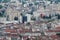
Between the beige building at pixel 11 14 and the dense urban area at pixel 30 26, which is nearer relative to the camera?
the dense urban area at pixel 30 26

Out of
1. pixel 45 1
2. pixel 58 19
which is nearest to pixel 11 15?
pixel 58 19

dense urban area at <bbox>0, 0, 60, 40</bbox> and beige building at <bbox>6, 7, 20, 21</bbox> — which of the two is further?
beige building at <bbox>6, 7, 20, 21</bbox>

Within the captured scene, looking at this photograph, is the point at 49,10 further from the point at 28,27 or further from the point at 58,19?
the point at 28,27

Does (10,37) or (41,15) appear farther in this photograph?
(41,15)

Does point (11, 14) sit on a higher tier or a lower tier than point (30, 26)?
lower

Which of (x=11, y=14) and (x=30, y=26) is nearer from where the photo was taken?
(x=30, y=26)

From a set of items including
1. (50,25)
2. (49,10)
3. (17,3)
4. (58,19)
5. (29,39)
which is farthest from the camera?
(17,3)

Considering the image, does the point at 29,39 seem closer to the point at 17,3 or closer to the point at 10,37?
the point at 10,37

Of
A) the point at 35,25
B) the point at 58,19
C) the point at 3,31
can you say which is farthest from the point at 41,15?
the point at 3,31

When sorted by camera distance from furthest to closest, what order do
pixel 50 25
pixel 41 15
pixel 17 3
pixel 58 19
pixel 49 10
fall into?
pixel 17 3 → pixel 49 10 → pixel 41 15 → pixel 58 19 → pixel 50 25
